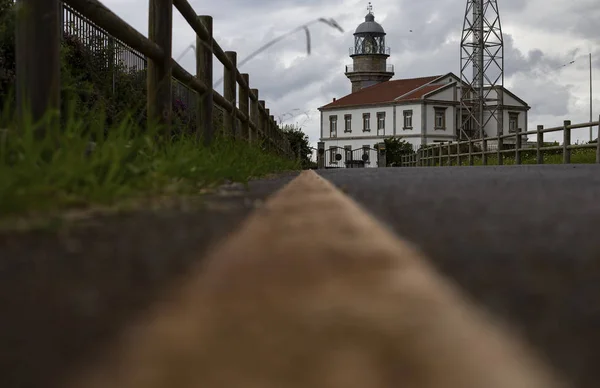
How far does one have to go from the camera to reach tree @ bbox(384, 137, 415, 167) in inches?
2016

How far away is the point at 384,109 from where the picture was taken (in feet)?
188

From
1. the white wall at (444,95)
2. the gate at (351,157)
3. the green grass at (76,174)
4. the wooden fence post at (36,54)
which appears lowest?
the green grass at (76,174)

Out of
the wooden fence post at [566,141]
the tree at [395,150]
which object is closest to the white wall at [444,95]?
the tree at [395,150]

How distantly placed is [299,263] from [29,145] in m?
1.29

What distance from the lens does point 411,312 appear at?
2.06 feet

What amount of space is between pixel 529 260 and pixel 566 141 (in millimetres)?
15027

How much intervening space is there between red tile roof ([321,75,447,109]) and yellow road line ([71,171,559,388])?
55.1m

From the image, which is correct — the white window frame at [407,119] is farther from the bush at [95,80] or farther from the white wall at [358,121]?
the bush at [95,80]

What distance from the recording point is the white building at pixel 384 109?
54625 mm

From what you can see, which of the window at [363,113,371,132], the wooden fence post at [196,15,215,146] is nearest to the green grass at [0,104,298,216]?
the wooden fence post at [196,15,215,146]

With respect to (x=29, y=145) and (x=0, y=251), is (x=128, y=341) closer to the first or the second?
(x=0, y=251)

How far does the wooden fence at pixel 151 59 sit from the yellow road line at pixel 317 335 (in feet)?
6.27

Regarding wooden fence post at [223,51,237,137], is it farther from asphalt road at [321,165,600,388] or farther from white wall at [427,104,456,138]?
white wall at [427,104,456,138]

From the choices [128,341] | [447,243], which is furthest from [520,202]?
[128,341]
